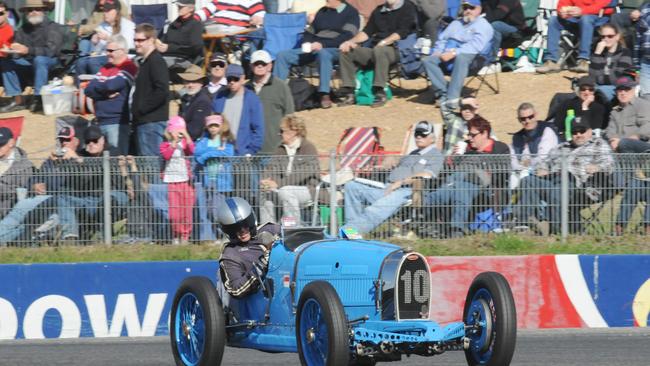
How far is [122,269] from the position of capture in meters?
11.0

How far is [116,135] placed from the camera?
1347 centimetres

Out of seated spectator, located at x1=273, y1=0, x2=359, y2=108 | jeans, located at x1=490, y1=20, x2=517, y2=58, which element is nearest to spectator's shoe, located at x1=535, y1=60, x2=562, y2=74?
jeans, located at x1=490, y1=20, x2=517, y2=58

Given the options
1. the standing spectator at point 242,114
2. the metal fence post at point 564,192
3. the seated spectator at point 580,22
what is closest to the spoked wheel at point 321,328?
the metal fence post at point 564,192

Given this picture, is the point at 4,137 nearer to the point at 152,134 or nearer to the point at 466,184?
the point at 152,134

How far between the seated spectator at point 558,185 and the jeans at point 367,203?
1208 millimetres

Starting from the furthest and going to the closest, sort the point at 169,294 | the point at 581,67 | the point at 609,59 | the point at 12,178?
the point at 581,67 < the point at 609,59 < the point at 12,178 < the point at 169,294

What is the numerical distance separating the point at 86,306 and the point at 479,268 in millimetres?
3695

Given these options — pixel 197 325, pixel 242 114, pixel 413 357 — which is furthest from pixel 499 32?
pixel 197 325

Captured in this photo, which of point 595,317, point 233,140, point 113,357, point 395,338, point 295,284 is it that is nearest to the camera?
point 395,338

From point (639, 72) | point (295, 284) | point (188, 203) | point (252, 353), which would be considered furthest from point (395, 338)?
point (639, 72)

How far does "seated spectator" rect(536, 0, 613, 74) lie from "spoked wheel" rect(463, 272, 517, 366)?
9.19m

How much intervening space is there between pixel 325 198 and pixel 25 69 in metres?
6.82

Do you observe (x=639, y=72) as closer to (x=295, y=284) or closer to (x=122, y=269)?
(x=122, y=269)

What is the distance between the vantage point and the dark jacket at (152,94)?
43.0 feet
